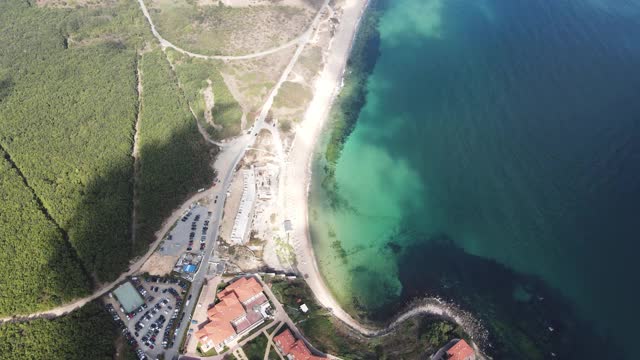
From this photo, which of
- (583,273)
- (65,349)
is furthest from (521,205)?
(65,349)

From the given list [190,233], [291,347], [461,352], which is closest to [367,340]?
[291,347]

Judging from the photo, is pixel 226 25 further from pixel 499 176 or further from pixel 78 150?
pixel 499 176

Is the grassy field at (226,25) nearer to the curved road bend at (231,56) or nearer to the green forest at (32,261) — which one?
the curved road bend at (231,56)

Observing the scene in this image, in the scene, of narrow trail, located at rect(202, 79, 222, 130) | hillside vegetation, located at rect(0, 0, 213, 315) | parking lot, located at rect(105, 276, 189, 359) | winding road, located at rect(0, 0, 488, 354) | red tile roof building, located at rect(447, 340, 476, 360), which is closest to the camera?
red tile roof building, located at rect(447, 340, 476, 360)

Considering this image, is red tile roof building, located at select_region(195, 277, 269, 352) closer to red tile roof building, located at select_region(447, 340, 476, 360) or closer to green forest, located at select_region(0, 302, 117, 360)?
green forest, located at select_region(0, 302, 117, 360)

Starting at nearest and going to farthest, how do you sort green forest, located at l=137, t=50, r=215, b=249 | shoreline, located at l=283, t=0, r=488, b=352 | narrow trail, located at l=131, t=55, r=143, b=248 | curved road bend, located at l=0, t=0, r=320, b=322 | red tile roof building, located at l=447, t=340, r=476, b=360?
red tile roof building, located at l=447, t=340, r=476, b=360 < curved road bend, located at l=0, t=0, r=320, b=322 < shoreline, located at l=283, t=0, r=488, b=352 < narrow trail, located at l=131, t=55, r=143, b=248 < green forest, located at l=137, t=50, r=215, b=249

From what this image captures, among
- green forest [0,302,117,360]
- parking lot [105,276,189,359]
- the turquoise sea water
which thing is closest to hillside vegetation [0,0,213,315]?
green forest [0,302,117,360]

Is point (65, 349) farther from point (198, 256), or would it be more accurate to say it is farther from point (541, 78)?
point (541, 78)
